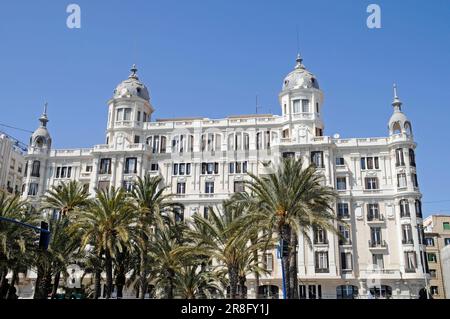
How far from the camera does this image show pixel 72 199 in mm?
48125

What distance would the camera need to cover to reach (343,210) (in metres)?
61.8

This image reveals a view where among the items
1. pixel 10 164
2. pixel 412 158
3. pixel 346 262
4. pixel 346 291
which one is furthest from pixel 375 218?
pixel 10 164

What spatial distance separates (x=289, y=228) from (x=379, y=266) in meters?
28.9

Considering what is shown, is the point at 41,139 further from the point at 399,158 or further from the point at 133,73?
the point at 399,158

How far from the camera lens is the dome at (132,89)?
71.9m

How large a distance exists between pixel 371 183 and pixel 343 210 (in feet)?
18.7

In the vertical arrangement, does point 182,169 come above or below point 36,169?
below

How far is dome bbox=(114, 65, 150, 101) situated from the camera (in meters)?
71.9

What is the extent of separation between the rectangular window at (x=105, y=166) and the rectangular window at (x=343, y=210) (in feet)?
106

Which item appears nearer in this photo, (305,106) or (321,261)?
(321,261)

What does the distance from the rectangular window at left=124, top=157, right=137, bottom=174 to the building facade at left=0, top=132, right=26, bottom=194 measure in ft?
78.3

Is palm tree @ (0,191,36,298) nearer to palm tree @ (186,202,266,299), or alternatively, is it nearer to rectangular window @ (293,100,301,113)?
palm tree @ (186,202,266,299)

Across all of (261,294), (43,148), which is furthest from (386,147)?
(43,148)
